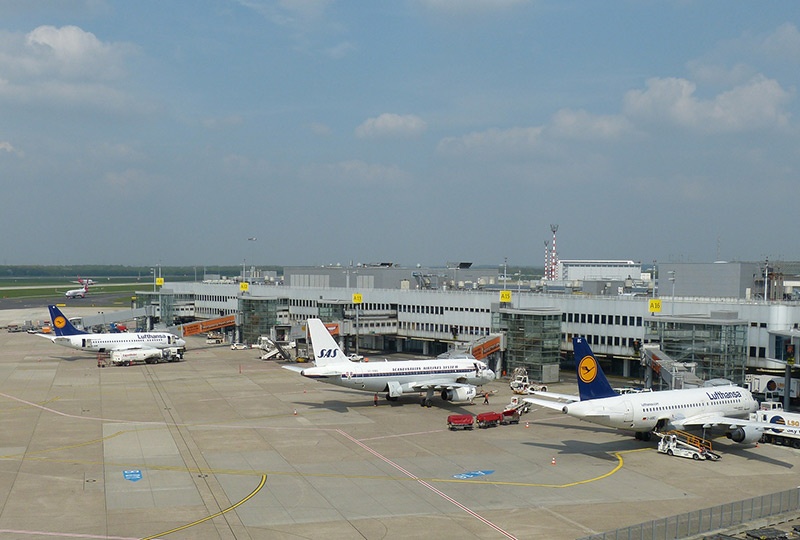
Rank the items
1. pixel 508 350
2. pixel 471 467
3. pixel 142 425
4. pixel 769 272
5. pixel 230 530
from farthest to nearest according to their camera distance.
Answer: pixel 769 272 < pixel 508 350 < pixel 142 425 < pixel 471 467 < pixel 230 530

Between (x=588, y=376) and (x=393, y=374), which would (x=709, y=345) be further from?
(x=393, y=374)

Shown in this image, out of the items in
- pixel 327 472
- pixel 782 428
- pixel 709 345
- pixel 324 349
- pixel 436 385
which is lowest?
pixel 327 472

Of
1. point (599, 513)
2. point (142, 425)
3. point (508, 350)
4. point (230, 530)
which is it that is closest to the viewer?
point (230, 530)

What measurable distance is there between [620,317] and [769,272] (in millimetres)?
32641

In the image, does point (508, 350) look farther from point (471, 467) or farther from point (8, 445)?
point (8, 445)

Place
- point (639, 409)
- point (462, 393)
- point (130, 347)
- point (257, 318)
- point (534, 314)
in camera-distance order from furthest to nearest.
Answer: point (257, 318) → point (130, 347) → point (534, 314) → point (462, 393) → point (639, 409)

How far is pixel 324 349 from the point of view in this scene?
7112cm

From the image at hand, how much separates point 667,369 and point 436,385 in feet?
74.8

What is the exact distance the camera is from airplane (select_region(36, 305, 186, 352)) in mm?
108375

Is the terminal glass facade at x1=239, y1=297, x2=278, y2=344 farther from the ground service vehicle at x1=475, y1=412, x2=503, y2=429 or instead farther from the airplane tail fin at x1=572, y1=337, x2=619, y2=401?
the airplane tail fin at x1=572, y1=337, x2=619, y2=401

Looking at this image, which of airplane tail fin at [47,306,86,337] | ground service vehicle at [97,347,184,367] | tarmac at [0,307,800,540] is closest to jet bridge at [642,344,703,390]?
tarmac at [0,307,800,540]

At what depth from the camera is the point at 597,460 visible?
50375mm

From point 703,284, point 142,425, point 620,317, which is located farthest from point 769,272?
point 142,425

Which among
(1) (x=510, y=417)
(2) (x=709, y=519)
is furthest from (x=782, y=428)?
(2) (x=709, y=519)
